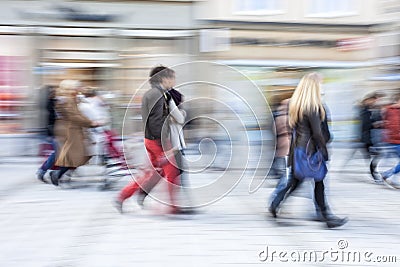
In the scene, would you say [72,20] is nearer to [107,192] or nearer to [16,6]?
[16,6]

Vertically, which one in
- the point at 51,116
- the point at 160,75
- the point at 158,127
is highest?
the point at 160,75

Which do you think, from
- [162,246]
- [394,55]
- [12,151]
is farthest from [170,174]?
[394,55]

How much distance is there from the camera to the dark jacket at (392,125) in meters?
9.50

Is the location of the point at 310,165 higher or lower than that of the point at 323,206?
higher

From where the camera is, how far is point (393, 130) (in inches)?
379

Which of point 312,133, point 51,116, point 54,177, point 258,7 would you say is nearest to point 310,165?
point 312,133

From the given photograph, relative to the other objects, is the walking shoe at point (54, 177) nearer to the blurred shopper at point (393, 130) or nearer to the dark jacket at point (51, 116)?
the dark jacket at point (51, 116)

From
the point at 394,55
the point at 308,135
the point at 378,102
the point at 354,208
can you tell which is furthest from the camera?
the point at 394,55

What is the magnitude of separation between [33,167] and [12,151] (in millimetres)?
→ 1990

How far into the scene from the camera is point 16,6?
14305 mm

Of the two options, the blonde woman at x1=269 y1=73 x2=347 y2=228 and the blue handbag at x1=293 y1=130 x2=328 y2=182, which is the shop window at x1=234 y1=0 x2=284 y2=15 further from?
the blue handbag at x1=293 y1=130 x2=328 y2=182

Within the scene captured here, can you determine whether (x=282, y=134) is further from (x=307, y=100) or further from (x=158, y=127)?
(x=158, y=127)

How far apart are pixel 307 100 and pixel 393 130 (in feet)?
12.5

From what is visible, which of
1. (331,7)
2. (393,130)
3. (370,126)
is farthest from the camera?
(331,7)
